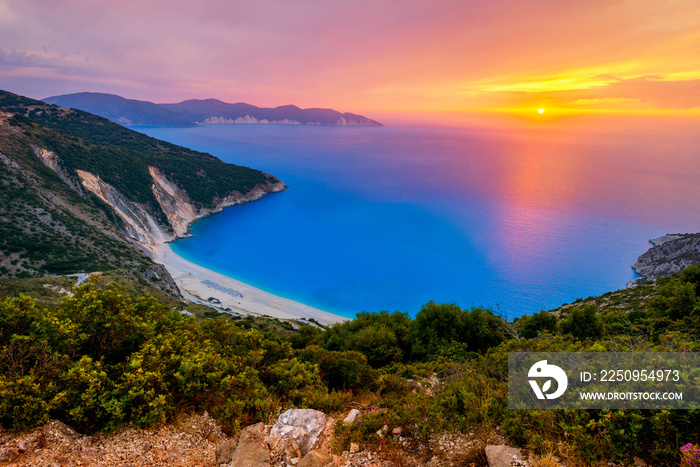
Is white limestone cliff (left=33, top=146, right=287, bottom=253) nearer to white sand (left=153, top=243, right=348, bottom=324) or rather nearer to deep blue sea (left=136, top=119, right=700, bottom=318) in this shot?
deep blue sea (left=136, top=119, right=700, bottom=318)

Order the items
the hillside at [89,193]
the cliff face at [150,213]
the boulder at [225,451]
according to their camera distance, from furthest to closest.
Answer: the cliff face at [150,213], the hillside at [89,193], the boulder at [225,451]

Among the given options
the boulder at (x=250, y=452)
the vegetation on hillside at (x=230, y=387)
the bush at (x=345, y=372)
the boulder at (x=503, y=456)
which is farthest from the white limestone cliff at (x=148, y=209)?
the boulder at (x=503, y=456)

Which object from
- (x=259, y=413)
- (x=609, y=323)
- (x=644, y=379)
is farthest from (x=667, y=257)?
(x=259, y=413)

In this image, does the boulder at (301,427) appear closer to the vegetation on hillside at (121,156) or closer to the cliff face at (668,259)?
the cliff face at (668,259)

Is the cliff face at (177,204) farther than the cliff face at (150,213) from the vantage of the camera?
Yes

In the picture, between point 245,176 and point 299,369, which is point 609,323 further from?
point 245,176

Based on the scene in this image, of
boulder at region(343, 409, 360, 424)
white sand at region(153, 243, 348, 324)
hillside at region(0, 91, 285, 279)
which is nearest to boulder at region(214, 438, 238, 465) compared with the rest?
boulder at region(343, 409, 360, 424)

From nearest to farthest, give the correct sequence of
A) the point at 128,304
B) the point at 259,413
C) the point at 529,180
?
the point at 259,413 → the point at 128,304 → the point at 529,180
